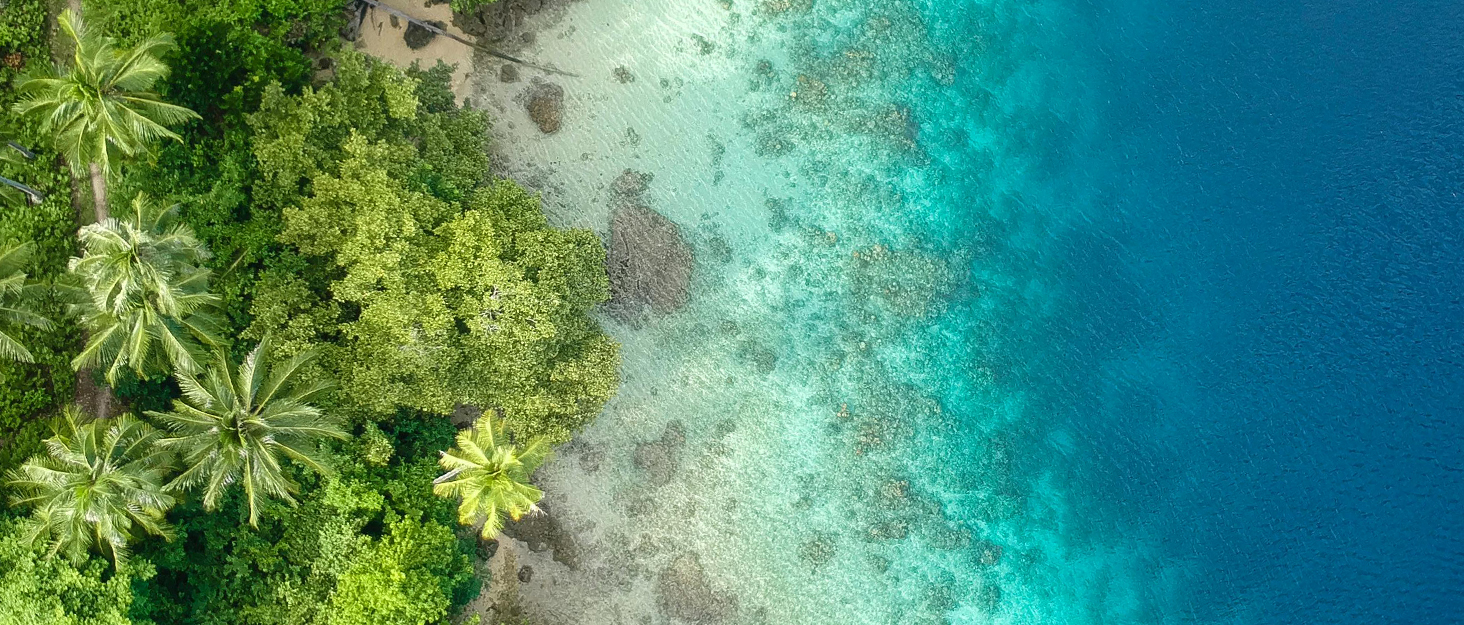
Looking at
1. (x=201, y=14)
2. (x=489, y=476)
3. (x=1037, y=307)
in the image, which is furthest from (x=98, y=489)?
(x=1037, y=307)

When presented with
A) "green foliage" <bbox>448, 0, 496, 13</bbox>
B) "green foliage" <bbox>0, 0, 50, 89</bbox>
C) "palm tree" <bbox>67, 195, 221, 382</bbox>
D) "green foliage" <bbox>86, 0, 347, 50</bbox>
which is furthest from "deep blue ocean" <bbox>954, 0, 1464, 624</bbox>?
"green foliage" <bbox>0, 0, 50, 89</bbox>

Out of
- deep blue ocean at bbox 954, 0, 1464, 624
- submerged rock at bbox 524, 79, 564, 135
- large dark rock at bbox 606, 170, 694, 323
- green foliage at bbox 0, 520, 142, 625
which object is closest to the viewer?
green foliage at bbox 0, 520, 142, 625

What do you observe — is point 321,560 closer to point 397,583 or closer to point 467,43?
point 397,583

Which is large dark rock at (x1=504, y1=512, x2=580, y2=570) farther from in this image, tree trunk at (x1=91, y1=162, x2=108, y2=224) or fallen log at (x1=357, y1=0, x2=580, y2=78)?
tree trunk at (x1=91, y1=162, x2=108, y2=224)

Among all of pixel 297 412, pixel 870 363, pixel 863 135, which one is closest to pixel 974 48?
pixel 863 135

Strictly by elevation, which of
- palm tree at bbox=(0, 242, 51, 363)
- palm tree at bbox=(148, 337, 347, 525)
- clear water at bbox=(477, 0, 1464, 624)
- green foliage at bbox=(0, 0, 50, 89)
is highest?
clear water at bbox=(477, 0, 1464, 624)

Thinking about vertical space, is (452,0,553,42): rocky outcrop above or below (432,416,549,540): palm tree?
above

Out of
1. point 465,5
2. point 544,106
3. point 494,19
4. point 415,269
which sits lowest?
point 415,269

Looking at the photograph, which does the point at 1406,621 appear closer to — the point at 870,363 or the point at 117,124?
the point at 870,363
